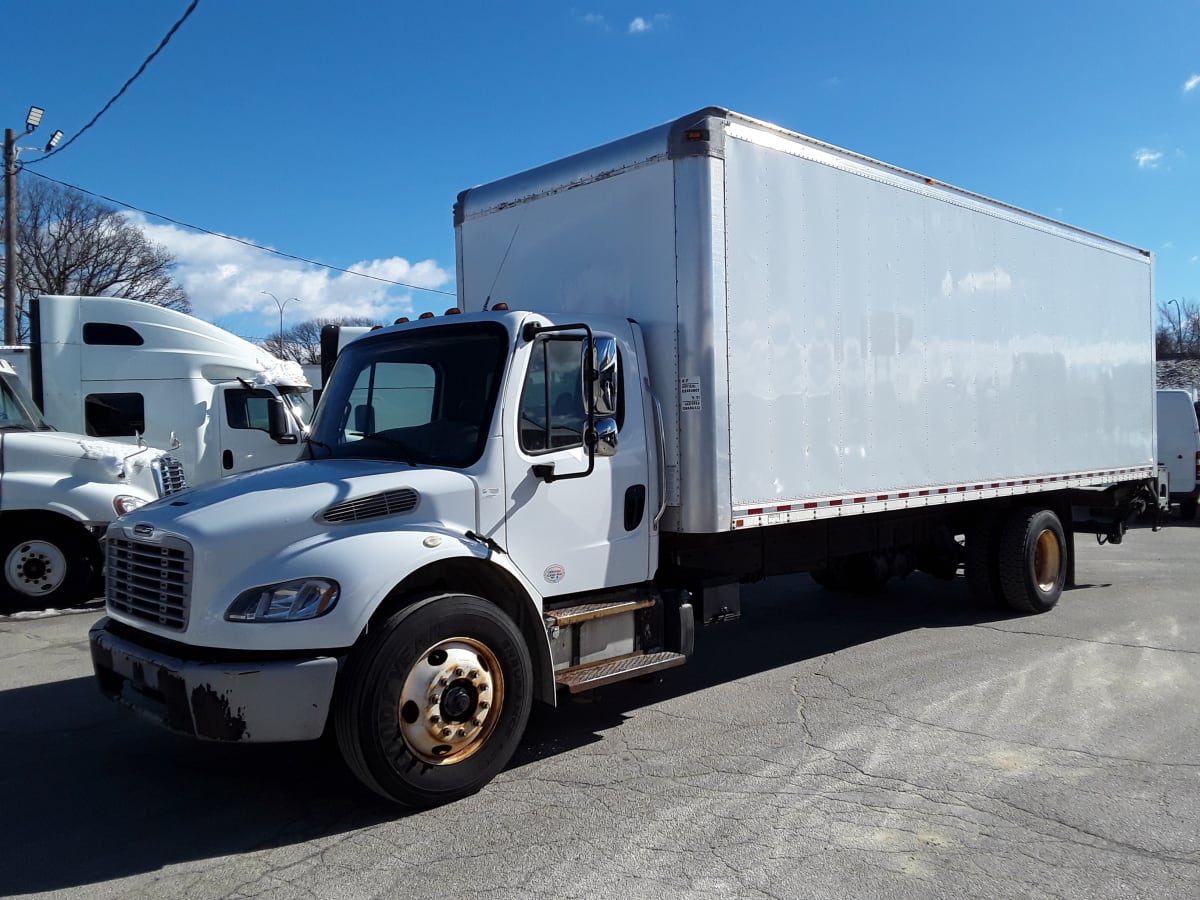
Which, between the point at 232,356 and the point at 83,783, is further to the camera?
the point at 232,356

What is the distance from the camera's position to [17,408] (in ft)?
32.1

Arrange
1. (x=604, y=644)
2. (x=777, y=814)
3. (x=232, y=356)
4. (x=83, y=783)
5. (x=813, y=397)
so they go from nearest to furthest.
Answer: (x=777, y=814) < (x=83, y=783) < (x=604, y=644) < (x=813, y=397) < (x=232, y=356)

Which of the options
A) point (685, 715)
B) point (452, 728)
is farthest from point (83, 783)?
point (685, 715)

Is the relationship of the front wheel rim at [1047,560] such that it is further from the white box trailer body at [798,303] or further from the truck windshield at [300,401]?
the truck windshield at [300,401]

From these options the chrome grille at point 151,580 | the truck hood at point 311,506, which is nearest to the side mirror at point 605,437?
the truck hood at point 311,506

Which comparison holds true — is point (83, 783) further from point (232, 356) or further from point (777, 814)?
point (232, 356)

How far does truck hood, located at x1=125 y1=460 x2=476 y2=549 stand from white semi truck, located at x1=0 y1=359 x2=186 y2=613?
5485 millimetres

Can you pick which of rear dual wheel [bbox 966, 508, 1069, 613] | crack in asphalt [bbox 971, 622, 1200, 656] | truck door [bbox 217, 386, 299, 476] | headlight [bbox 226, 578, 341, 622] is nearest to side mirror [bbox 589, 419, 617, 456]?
headlight [bbox 226, 578, 341, 622]

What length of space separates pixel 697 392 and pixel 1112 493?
6.93 meters

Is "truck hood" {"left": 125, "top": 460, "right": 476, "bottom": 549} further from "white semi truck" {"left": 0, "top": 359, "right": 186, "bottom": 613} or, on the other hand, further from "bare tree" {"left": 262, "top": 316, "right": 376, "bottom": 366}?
"bare tree" {"left": 262, "top": 316, "right": 376, "bottom": 366}

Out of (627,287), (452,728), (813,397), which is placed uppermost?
(627,287)

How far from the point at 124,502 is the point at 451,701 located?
22.0 feet

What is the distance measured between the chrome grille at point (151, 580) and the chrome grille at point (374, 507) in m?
0.64

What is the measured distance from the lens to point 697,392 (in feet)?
18.1
